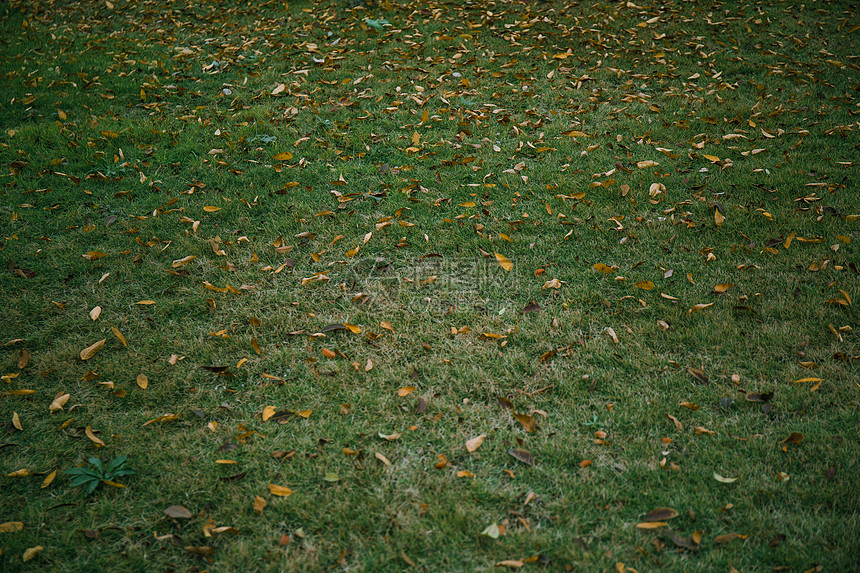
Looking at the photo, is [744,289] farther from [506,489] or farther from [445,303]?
[506,489]

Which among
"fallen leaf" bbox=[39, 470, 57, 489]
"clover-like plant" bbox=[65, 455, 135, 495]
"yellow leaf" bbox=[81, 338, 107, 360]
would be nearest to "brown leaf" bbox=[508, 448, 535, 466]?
"clover-like plant" bbox=[65, 455, 135, 495]

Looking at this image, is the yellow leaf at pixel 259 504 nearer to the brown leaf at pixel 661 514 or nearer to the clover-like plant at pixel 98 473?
the clover-like plant at pixel 98 473

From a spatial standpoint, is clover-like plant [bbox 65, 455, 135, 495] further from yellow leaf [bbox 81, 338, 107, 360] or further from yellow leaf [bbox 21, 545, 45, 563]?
yellow leaf [bbox 81, 338, 107, 360]

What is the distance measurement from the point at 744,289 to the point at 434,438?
2257mm

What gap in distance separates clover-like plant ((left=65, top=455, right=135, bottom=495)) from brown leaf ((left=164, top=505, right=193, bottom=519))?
31 cm

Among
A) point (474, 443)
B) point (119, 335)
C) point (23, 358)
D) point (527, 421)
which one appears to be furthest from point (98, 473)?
point (527, 421)

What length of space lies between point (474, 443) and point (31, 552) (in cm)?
198

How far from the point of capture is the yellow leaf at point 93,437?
8.43 ft

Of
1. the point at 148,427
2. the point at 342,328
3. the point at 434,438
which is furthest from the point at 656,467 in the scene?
the point at 148,427

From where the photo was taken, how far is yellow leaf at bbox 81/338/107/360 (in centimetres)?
304

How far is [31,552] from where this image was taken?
2156mm

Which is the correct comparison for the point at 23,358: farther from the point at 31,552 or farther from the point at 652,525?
the point at 652,525

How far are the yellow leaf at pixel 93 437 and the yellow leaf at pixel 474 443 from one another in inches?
72.8

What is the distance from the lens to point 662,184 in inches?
167
